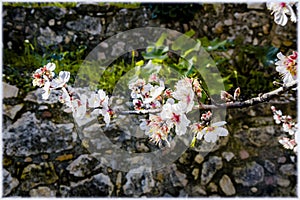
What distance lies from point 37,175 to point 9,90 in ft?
1.52

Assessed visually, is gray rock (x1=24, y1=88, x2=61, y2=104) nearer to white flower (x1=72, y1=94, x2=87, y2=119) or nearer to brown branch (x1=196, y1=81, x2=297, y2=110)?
white flower (x1=72, y1=94, x2=87, y2=119)

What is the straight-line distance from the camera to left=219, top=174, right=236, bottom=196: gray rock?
1.89 metres

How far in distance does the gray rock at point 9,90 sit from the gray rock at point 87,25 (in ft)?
1.77

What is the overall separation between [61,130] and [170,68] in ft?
1.94

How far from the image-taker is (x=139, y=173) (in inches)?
73.5

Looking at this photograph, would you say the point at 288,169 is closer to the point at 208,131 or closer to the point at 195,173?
the point at 195,173

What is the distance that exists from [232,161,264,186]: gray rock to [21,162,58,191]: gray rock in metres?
0.85

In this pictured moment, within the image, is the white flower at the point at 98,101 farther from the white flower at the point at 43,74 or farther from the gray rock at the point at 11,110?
the gray rock at the point at 11,110

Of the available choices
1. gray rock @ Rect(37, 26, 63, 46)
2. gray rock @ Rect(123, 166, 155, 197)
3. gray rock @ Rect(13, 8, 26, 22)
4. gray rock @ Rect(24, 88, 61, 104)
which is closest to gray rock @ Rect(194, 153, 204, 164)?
gray rock @ Rect(123, 166, 155, 197)

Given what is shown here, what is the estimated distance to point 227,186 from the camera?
1.89 m

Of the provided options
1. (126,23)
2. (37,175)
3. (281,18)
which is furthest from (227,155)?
(281,18)

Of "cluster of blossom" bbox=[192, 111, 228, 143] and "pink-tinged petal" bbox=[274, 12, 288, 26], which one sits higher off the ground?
"pink-tinged petal" bbox=[274, 12, 288, 26]

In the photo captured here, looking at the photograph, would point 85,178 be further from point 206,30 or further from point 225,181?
point 206,30

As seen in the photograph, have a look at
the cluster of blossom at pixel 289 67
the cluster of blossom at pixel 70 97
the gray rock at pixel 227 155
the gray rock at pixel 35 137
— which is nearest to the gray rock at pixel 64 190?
A: the gray rock at pixel 35 137
